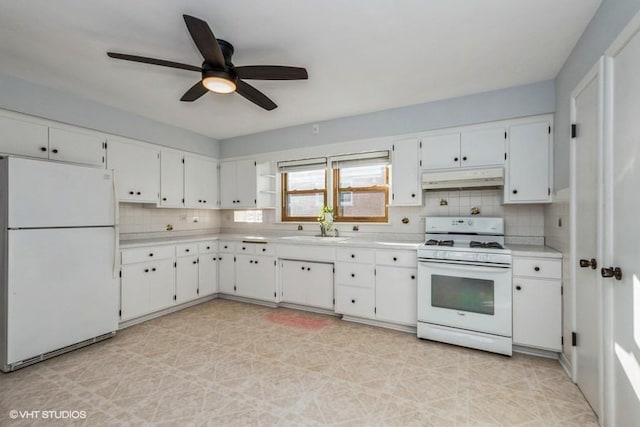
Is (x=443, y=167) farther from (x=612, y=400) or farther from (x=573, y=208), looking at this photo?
(x=612, y=400)

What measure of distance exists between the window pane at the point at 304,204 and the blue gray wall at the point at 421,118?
76 cm

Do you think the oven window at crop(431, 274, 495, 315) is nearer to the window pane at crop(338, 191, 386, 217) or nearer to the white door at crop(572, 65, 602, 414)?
the white door at crop(572, 65, 602, 414)

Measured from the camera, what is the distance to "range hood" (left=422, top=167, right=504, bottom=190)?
290 cm

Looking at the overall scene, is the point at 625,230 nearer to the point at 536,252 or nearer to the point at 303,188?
the point at 536,252

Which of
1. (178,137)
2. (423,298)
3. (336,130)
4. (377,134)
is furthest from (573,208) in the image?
(178,137)

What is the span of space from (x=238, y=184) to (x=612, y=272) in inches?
169

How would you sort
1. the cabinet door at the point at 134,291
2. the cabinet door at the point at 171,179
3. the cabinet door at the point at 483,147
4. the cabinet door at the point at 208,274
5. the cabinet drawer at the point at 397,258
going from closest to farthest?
the cabinet door at the point at 483,147 < the cabinet drawer at the point at 397,258 < the cabinet door at the point at 134,291 < the cabinet door at the point at 171,179 < the cabinet door at the point at 208,274

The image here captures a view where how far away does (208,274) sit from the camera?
166 inches

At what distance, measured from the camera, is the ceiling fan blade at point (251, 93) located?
7.71 ft

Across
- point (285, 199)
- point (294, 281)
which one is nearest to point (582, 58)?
point (294, 281)

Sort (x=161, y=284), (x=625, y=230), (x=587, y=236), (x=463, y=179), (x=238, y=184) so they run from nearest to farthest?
(x=625, y=230)
(x=587, y=236)
(x=463, y=179)
(x=161, y=284)
(x=238, y=184)

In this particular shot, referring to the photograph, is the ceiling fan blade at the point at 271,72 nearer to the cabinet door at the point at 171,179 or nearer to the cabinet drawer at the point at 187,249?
the cabinet door at the point at 171,179

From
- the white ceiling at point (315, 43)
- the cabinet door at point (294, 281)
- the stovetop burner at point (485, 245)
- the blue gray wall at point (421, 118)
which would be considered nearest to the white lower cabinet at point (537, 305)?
the stovetop burner at point (485, 245)

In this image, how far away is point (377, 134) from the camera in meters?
3.60
